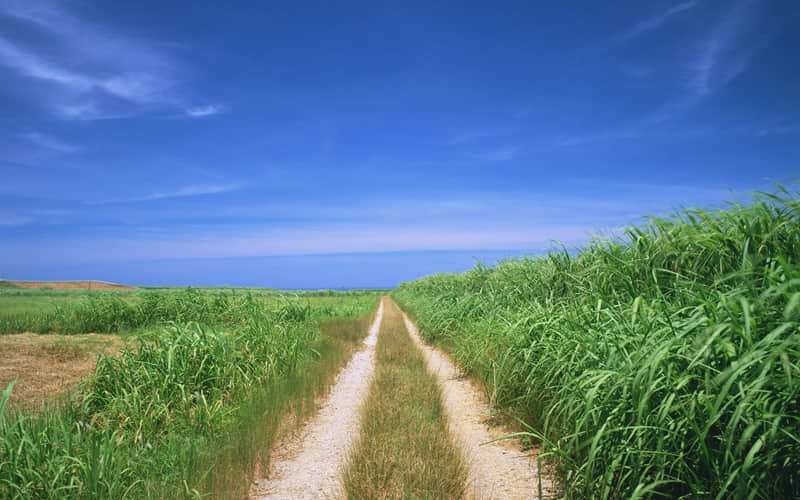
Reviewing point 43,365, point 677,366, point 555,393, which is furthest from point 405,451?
point 43,365

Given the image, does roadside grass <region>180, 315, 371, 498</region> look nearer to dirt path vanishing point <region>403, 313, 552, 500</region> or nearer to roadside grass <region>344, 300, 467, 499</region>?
roadside grass <region>344, 300, 467, 499</region>

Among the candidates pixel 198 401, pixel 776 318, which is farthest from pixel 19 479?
pixel 776 318

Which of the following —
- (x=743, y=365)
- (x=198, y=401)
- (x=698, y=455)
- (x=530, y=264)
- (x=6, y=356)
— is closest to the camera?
(x=743, y=365)

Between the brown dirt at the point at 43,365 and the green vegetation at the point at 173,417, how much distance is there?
1.26 m

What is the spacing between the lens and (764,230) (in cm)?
380

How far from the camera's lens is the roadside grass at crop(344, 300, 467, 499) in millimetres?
3373

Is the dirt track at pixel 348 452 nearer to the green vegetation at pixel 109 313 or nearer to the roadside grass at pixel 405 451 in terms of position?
the roadside grass at pixel 405 451

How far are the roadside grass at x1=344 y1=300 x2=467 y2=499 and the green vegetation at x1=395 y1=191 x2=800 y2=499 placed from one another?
0.94m

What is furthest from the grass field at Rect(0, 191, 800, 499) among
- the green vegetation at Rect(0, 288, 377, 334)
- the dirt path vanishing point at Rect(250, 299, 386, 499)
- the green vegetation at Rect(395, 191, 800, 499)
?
the green vegetation at Rect(0, 288, 377, 334)

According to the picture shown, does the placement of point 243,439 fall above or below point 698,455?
below

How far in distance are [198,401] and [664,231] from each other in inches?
263

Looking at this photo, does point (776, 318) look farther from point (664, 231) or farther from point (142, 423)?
point (142, 423)

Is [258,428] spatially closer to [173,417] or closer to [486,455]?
[173,417]

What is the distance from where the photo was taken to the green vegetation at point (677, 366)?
2.12m
